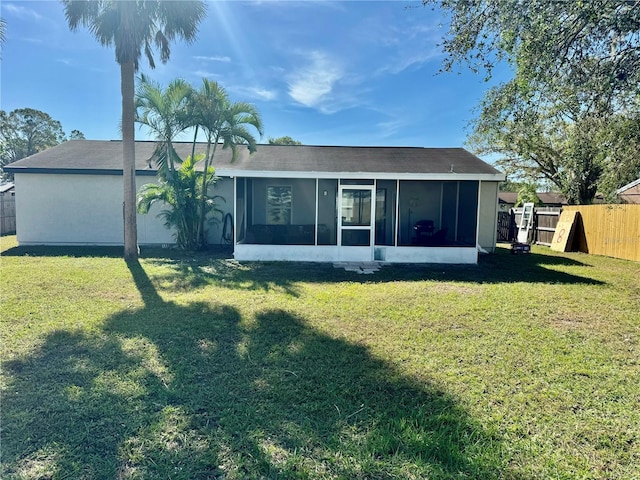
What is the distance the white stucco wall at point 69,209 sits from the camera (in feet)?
39.8

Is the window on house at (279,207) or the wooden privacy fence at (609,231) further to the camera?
the window on house at (279,207)

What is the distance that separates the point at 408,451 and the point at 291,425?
88 centimetres

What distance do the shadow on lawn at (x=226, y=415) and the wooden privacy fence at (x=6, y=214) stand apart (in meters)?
16.6

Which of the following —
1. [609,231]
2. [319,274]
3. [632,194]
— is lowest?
[319,274]

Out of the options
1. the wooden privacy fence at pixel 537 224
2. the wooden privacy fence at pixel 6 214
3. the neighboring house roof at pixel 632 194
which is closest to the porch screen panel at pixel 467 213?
the wooden privacy fence at pixel 537 224

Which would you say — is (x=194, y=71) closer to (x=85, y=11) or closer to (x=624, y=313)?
(x=85, y=11)

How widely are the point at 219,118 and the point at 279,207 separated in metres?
3.79

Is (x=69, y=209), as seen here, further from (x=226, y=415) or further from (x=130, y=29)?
(x=226, y=415)

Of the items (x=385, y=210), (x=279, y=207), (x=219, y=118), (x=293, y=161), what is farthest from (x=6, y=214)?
(x=385, y=210)

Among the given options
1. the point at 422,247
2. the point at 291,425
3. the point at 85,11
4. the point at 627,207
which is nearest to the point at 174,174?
the point at 85,11

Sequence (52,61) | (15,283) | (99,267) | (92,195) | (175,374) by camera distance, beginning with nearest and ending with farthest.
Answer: (175,374) < (15,283) < (99,267) < (52,61) < (92,195)

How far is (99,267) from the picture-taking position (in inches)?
336

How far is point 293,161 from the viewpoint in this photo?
1315 cm

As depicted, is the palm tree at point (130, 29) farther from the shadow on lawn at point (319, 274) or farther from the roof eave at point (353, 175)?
the roof eave at point (353, 175)
